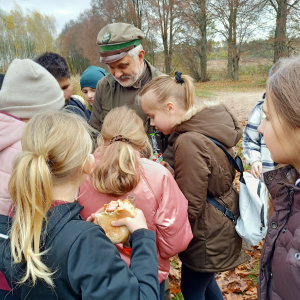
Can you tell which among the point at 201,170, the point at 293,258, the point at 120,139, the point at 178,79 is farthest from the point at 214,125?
the point at 293,258

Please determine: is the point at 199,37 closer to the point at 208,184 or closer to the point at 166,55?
the point at 166,55

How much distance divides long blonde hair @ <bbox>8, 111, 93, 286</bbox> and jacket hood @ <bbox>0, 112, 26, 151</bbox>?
0.26 m

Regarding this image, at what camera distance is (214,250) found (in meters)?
1.94

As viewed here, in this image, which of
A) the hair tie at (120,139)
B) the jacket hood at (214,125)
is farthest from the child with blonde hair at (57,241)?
the jacket hood at (214,125)

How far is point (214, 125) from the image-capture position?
1923 millimetres

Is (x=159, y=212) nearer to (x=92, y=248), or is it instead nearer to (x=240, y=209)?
(x=92, y=248)

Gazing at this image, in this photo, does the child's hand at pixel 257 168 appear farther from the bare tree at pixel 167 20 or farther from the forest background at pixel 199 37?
the bare tree at pixel 167 20

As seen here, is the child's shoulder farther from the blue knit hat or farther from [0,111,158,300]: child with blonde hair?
the blue knit hat

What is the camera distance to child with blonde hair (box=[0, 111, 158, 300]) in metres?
1.07

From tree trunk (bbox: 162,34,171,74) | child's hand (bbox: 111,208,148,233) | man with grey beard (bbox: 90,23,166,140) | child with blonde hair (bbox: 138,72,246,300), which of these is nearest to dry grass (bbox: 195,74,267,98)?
tree trunk (bbox: 162,34,171,74)

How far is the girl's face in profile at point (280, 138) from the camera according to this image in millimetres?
1137

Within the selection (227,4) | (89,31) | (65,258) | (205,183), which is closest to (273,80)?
(205,183)

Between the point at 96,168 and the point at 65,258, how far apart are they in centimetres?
58

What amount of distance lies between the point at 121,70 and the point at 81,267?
2.21 meters
